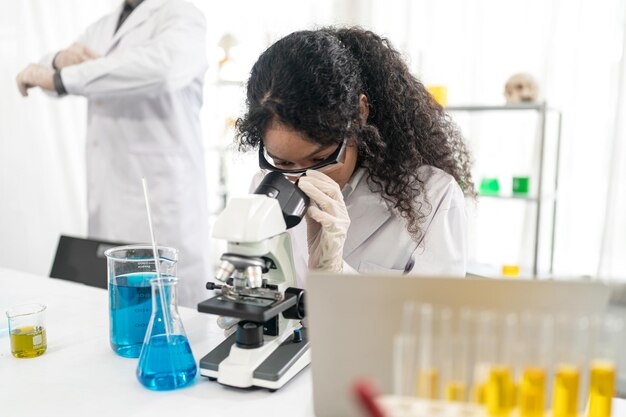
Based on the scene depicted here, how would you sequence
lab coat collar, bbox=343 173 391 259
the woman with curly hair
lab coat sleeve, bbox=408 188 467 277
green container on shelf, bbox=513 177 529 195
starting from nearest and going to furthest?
the woman with curly hair
lab coat sleeve, bbox=408 188 467 277
lab coat collar, bbox=343 173 391 259
green container on shelf, bbox=513 177 529 195

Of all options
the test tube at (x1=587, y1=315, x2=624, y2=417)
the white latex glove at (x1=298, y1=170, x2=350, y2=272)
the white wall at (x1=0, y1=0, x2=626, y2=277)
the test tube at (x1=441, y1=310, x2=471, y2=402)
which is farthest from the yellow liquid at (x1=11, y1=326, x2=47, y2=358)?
the white wall at (x1=0, y1=0, x2=626, y2=277)

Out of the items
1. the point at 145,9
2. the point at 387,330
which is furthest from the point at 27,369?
the point at 145,9

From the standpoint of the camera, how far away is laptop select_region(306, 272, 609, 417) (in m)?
0.53

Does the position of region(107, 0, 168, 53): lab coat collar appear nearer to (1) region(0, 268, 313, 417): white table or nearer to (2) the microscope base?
(1) region(0, 268, 313, 417): white table

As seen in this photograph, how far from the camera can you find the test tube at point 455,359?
1.64 feet

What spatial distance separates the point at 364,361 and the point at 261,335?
0.86 ft

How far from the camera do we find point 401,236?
124 cm

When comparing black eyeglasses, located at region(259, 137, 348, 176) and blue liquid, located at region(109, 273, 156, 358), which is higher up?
black eyeglasses, located at region(259, 137, 348, 176)

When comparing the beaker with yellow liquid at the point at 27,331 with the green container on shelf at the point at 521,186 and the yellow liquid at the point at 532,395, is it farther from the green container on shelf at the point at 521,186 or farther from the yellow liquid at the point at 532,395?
the green container on shelf at the point at 521,186

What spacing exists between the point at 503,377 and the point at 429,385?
2.5 inches

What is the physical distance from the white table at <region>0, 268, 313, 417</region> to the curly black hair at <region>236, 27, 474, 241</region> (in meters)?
0.43

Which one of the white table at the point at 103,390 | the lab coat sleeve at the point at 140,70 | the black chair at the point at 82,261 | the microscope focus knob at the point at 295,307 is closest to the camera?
the white table at the point at 103,390

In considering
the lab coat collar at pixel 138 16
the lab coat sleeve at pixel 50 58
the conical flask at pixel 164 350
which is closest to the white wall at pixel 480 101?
the lab coat sleeve at pixel 50 58

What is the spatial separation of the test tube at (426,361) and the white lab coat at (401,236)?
62 centimetres
